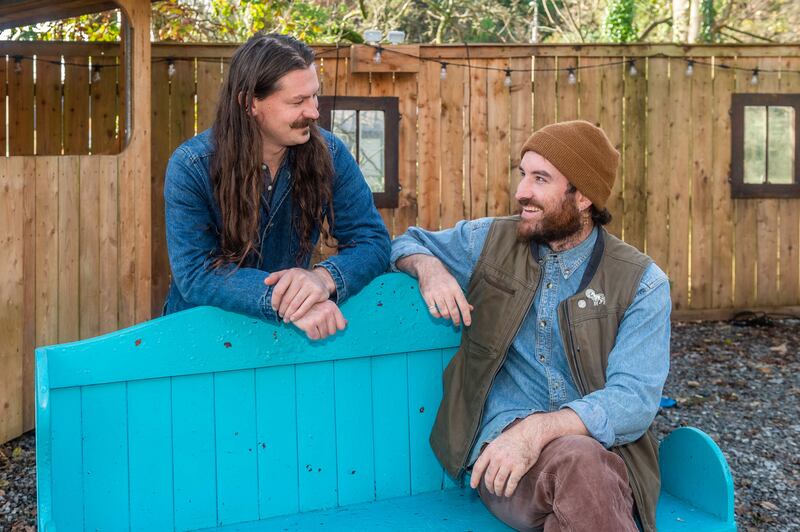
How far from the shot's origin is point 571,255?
279 cm

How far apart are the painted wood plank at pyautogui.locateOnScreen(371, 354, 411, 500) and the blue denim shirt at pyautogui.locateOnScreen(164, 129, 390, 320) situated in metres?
0.29

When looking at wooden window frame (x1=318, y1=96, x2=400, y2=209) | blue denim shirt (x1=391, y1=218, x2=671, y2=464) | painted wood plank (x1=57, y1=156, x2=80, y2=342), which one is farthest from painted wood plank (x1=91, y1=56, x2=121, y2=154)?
blue denim shirt (x1=391, y1=218, x2=671, y2=464)

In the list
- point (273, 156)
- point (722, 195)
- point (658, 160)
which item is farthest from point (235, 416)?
point (722, 195)

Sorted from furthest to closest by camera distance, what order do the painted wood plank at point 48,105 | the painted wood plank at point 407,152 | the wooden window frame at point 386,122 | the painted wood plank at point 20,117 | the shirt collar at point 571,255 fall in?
the painted wood plank at point 407,152, the wooden window frame at point 386,122, the painted wood plank at point 20,117, the painted wood plank at point 48,105, the shirt collar at point 571,255

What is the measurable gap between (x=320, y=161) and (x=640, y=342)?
1.00m

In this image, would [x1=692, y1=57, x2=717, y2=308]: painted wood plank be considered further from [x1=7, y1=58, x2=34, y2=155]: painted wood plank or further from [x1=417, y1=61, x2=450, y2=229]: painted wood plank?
[x1=7, y1=58, x2=34, y2=155]: painted wood plank

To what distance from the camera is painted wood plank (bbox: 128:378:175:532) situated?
2529mm

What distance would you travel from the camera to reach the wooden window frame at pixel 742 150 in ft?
29.6

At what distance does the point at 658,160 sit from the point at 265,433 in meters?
6.96

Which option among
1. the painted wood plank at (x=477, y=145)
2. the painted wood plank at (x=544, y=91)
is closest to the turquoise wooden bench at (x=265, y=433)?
the painted wood plank at (x=477, y=145)

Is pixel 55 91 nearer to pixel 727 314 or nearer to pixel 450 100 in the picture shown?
pixel 450 100

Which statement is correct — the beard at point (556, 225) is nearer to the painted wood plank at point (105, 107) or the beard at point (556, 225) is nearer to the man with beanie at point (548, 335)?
the man with beanie at point (548, 335)

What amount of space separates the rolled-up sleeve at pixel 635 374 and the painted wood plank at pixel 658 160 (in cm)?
652

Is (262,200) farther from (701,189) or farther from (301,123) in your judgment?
(701,189)
